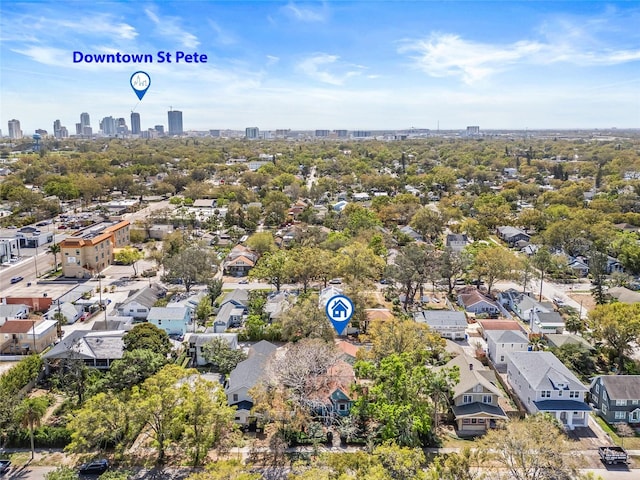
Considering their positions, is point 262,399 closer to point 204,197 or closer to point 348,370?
point 348,370

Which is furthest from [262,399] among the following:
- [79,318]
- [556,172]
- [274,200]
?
[556,172]

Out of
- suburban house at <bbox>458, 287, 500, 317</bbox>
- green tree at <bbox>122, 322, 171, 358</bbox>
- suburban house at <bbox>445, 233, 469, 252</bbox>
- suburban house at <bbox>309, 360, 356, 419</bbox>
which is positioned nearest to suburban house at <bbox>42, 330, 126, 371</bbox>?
green tree at <bbox>122, 322, 171, 358</bbox>

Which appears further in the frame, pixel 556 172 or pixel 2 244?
pixel 556 172

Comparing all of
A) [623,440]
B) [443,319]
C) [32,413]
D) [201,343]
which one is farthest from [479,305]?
[32,413]

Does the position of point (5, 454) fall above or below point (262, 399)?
below

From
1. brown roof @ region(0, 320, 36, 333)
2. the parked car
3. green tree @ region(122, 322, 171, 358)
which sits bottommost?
the parked car

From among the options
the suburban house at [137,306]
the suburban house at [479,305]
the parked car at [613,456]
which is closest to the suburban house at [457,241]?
the suburban house at [479,305]

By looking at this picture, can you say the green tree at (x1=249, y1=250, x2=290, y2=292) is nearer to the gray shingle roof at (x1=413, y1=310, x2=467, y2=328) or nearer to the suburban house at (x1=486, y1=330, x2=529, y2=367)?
the gray shingle roof at (x1=413, y1=310, x2=467, y2=328)
